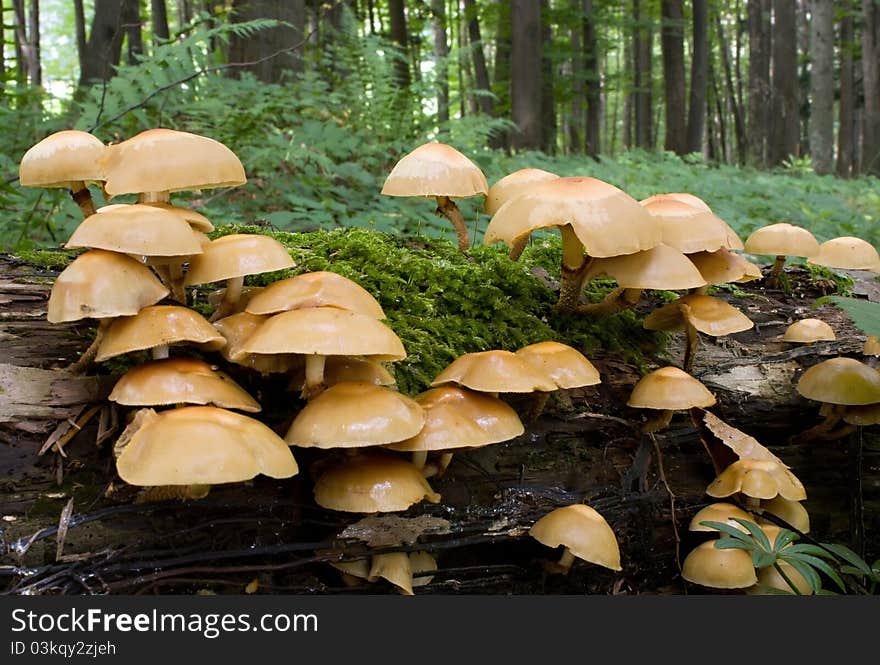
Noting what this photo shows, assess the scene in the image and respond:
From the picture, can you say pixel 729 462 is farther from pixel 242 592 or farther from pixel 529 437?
pixel 242 592

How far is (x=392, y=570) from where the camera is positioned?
2.40 m

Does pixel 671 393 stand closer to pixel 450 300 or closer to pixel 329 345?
pixel 450 300

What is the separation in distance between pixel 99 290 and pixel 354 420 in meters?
0.85

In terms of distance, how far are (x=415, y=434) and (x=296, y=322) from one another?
1.60 ft

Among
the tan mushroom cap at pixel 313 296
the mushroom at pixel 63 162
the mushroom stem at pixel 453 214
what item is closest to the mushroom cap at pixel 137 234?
the tan mushroom cap at pixel 313 296

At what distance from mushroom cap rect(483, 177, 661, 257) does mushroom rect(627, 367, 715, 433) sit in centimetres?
54

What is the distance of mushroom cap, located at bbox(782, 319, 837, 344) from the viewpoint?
3.34m

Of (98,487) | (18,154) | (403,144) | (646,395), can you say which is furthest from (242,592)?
(403,144)

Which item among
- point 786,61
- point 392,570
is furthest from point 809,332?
point 786,61

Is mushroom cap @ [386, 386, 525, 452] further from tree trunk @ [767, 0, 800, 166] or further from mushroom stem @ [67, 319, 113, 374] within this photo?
tree trunk @ [767, 0, 800, 166]

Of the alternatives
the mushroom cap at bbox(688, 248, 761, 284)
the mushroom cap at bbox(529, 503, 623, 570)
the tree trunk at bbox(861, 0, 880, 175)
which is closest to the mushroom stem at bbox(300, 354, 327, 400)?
the mushroom cap at bbox(529, 503, 623, 570)

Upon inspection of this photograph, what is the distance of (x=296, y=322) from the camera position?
2.05 m

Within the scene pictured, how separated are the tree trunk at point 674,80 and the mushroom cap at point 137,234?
15.2 m

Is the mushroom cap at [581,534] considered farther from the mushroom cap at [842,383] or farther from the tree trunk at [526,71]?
the tree trunk at [526,71]
